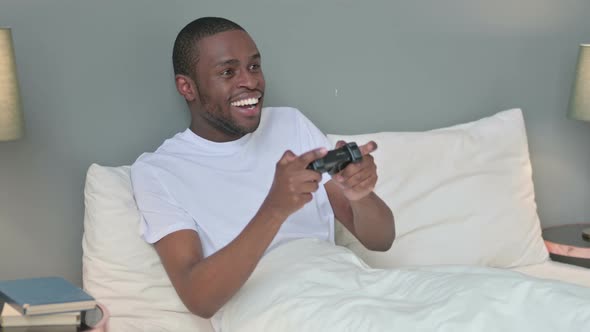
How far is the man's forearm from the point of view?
6.25 feet

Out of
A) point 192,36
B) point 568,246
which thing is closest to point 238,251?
point 192,36

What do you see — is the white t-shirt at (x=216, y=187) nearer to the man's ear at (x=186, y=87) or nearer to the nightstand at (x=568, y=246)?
the man's ear at (x=186, y=87)

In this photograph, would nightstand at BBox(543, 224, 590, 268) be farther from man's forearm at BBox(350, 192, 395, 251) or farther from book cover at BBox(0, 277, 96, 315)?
book cover at BBox(0, 277, 96, 315)

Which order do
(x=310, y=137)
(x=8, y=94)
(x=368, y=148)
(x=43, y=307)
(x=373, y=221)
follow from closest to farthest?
(x=43, y=307) → (x=368, y=148) → (x=8, y=94) → (x=373, y=221) → (x=310, y=137)

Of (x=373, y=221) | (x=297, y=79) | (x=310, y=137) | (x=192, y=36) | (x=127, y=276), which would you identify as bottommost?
(x=127, y=276)

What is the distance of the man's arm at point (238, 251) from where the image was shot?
1611 millimetres

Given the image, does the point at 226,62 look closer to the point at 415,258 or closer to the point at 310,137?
the point at 310,137

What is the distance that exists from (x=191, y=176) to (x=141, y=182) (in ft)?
0.37

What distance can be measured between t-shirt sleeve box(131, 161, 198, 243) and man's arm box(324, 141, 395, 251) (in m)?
0.35

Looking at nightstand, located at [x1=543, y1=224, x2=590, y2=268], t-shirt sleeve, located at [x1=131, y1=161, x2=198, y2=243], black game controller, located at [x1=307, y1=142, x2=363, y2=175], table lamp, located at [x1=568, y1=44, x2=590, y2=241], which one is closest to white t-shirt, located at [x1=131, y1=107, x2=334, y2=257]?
t-shirt sleeve, located at [x1=131, y1=161, x2=198, y2=243]

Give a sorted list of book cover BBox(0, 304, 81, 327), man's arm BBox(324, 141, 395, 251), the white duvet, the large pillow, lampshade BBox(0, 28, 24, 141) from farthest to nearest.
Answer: the large pillow
lampshade BBox(0, 28, 24, 141)
man's arm BBox(324, 141, 395, 251)
book cover BBox(0, 304, 81, 327)
the white duvet

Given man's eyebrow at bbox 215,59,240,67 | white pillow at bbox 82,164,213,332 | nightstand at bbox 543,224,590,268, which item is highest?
man's eyebrow at bbox 215,59,240,67

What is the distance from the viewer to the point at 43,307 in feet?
5.06

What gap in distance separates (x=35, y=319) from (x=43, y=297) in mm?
42
